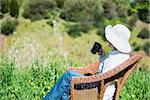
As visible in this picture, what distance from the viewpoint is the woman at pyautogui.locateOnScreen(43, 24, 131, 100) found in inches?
188

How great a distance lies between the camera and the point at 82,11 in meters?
36.6

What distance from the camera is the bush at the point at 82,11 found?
115ft

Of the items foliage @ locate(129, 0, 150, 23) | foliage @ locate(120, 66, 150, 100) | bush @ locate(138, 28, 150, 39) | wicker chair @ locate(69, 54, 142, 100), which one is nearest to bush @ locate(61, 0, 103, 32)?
foliage @ locate(129, 0, 150, 23)

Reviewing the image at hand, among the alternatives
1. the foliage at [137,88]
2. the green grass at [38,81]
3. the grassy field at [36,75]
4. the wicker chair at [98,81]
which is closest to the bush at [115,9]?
the grassy field at [36,75]

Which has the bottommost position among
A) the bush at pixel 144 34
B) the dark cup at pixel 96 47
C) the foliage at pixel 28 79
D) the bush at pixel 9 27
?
the bush at pixel 144 34

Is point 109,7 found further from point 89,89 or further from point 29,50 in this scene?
point 89,89

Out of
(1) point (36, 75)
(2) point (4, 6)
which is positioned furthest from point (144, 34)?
(1) point (36, 75)

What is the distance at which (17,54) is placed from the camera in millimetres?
7445

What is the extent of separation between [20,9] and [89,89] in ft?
102

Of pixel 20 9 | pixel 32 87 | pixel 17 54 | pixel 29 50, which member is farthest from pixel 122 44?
pixel 20 9

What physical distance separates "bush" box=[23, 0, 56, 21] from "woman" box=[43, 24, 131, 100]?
28703 millimetres

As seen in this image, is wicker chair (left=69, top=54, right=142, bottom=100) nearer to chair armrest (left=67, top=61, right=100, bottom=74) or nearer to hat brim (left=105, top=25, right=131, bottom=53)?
hat brim (left=105, top=25, right=131, bottom=53)

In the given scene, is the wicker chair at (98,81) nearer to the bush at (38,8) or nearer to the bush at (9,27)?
the bush at (9,27)

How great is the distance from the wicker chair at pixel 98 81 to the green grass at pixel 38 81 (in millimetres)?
1399
